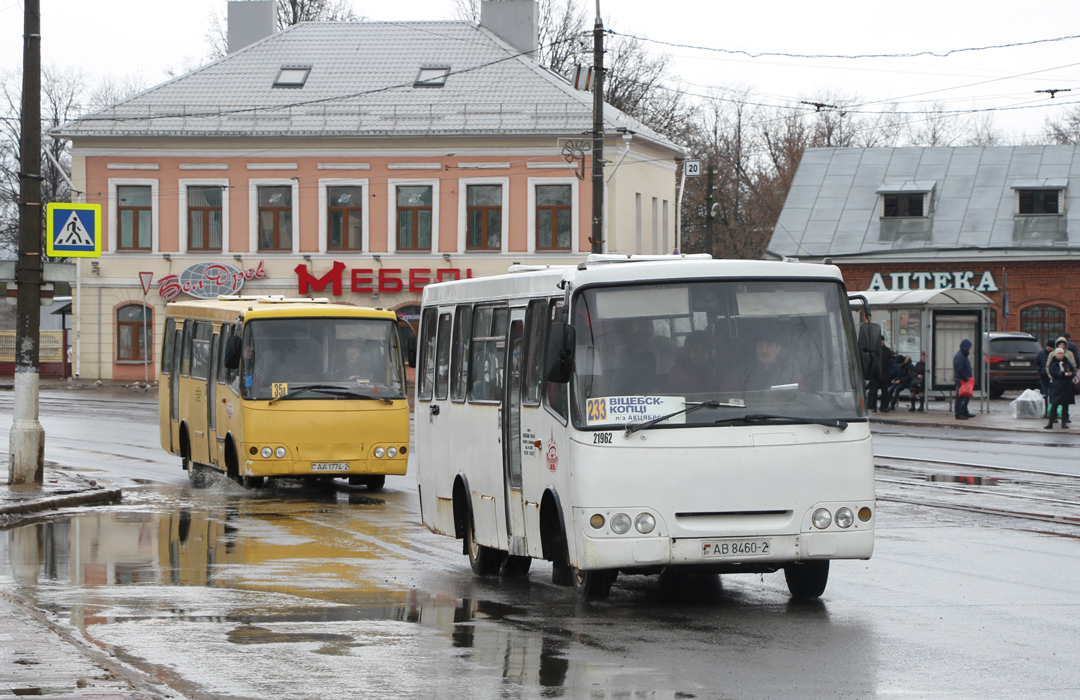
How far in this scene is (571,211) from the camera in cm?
5066

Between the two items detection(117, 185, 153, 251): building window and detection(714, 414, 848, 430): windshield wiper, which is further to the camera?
detection(117, 185, 153, 251): building window

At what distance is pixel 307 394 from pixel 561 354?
10148mm

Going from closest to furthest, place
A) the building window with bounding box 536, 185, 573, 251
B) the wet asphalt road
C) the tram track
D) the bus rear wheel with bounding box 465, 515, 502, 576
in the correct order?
the wet asphalt road, the bus rear wheel with bounding box 465, 515, 502, 576, the tram track, the building window with bounding box 536, 185, 573, 251

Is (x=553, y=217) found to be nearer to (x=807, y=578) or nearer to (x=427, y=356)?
(x=427, y=356)

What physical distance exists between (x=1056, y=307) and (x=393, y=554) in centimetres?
4151

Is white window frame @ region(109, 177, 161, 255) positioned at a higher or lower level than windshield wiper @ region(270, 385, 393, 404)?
higher

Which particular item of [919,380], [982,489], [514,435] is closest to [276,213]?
[919,380]

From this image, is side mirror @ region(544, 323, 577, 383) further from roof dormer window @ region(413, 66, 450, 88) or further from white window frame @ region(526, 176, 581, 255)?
roof dormer window @ region(413, 66, 450, 88)

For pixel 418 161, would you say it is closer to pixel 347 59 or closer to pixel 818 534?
pixel 347 59

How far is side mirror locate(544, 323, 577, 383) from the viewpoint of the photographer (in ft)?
33.1

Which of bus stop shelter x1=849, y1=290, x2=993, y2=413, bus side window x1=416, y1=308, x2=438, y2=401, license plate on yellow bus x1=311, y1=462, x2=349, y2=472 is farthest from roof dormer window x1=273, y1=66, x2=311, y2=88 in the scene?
bus side window x1=416, y1=308, x2=438, y2=401

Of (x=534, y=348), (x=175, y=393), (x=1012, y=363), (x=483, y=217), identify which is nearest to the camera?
(x=534, y=348)

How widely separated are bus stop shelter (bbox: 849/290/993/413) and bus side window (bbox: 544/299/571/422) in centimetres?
2818

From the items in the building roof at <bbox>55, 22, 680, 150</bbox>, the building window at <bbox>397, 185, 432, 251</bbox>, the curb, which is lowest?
the curb
